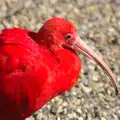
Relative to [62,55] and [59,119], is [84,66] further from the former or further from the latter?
[62,55]

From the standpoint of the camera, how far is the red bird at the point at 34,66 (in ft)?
12.7

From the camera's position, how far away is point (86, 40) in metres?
6.16

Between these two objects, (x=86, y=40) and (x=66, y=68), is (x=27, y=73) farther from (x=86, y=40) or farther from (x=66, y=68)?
(x=86, y=40)

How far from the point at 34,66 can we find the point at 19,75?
13 cm

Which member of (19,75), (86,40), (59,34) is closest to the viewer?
(19,75)

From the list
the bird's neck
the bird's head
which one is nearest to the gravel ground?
the bird's neck

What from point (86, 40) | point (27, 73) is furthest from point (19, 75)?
point (86, 40)

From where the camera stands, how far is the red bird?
386 centimetres

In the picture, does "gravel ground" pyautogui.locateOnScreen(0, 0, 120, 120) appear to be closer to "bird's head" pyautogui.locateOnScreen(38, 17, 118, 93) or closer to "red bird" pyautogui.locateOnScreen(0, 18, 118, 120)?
"red bird" pyautogui.locateOnScreen(0, 18, 118, 120)

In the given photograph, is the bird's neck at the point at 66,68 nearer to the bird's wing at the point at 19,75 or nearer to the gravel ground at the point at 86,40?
the bird's wing at the point at 19,75

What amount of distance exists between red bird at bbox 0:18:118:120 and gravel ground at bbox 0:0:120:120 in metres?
0.95

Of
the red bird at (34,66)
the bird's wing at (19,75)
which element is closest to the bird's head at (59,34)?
the red bird at (34,66)

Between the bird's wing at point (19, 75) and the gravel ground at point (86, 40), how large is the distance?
3.33ft

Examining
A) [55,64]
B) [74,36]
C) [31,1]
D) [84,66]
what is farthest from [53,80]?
[31,1]
